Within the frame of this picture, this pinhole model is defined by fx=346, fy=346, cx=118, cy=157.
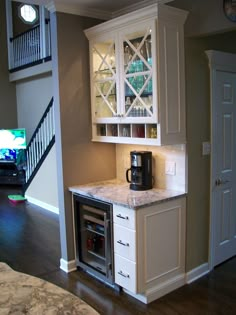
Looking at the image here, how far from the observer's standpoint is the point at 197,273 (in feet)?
11.5

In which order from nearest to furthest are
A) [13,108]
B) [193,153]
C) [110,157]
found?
[193,153] → [110,157] → [13,108]

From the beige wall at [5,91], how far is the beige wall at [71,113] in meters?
5.86

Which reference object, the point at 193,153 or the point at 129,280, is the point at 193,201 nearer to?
the point at 193,153

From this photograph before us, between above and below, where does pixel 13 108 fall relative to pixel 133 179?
above

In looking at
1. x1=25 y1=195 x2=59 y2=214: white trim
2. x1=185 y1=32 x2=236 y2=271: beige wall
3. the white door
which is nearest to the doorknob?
the white door

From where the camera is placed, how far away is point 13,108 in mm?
9195

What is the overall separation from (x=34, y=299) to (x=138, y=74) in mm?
2260

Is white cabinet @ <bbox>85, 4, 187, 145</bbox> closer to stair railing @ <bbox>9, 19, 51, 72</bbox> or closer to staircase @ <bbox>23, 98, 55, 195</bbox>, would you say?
staircase @ <bbox>23, 98, 55, 195</bbox>

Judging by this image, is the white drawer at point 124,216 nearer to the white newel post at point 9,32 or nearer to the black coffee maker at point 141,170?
the black coffee maker at point 141,170

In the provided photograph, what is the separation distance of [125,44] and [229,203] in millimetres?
2024

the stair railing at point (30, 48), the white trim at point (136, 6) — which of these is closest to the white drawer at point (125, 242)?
the white trim at point (136, 6)

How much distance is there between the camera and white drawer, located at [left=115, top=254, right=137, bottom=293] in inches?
119

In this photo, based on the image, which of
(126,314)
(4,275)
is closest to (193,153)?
(126,314)

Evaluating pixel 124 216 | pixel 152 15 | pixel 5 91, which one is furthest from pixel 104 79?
pixel 5 91
